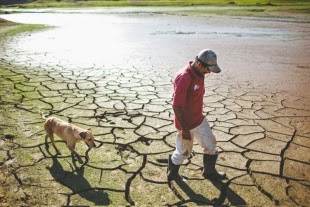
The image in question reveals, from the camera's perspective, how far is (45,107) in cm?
556

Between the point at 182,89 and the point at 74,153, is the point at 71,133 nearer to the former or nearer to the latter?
the point at 74,153

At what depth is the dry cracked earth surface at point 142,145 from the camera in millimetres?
3248

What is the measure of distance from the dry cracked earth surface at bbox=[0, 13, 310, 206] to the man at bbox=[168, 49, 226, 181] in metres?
0.20

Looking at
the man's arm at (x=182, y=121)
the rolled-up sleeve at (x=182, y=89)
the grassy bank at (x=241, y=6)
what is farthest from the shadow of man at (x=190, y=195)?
the grassy bank at (x=241, y=6)

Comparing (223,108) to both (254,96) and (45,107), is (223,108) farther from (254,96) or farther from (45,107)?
(45,107)

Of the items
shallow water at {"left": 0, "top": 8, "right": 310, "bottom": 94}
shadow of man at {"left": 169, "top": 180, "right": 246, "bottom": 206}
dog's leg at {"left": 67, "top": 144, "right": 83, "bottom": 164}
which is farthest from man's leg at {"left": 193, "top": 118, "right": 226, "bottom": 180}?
shallow water at {"left": 0, "top": 8, "right": 310, "bottom": 94}

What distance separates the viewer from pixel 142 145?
4.29m

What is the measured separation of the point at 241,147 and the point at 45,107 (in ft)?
10.5

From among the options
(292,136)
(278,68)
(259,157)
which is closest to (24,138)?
(259,157)

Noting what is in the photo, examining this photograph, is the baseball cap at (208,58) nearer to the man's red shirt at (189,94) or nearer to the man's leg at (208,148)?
the man's red shirt at (189,94)

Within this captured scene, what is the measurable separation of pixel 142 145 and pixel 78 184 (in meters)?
1.15

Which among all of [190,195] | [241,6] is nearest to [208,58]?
[190,195]

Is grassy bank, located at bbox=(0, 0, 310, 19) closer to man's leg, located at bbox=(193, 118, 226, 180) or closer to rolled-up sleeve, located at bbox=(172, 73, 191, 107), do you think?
man's leg, located at bbox=(193, 118, 226, 180)

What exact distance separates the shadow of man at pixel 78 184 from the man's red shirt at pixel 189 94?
3.25 ft
